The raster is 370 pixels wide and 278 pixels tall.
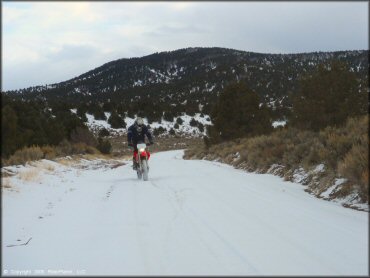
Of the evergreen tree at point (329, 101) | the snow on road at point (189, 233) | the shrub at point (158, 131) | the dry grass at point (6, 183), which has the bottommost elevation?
the shrub at point (158, 131)

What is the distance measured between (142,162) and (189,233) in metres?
7.23

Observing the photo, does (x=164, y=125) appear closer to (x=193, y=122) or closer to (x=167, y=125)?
(x=167, y=125)

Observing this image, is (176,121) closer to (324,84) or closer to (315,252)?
(324,84)

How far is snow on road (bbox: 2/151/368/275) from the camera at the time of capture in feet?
13.6

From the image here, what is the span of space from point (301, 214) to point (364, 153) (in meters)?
2.62

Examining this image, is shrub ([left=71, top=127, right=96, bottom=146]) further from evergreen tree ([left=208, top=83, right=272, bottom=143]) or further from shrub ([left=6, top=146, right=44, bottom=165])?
shrub ([left=6, top=146, right=44, bottom=165])

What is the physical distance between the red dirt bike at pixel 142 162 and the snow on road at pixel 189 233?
3.05m

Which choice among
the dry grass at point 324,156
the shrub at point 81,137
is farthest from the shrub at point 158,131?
the dry grass at point 324,156

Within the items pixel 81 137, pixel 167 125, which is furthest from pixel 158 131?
pixel 81 137

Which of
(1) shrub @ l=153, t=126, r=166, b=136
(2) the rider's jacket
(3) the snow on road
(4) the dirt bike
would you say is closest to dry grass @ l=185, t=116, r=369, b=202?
(3) the snow on road

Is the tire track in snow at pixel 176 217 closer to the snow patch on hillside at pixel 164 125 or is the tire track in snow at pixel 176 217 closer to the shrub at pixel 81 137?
the shrub at pixel 81 137

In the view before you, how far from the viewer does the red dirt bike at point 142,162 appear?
39.9 feet

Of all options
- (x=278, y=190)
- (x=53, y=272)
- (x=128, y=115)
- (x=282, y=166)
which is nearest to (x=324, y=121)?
(x=282, y=166)

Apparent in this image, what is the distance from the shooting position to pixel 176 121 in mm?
71062
